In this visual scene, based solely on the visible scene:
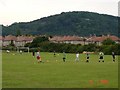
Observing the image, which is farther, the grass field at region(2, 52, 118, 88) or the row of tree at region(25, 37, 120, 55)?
the row of tree at region(25, 37, 120, 55)

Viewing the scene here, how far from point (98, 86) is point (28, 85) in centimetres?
398

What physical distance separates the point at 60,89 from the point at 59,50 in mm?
109986

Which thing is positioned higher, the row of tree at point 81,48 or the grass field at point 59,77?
the row of tree at point 81,48

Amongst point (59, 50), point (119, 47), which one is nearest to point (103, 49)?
point (119, 47)

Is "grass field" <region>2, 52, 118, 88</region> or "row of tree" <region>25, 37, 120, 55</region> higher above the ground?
"row of tree" <region>25, 37, 120, 55</region>

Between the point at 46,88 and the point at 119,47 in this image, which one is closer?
the point at 46,88

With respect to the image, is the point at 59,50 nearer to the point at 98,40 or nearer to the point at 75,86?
the point at 98,40

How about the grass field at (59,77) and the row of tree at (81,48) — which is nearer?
the grass field at (59,77)

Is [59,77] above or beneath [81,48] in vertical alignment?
beneath

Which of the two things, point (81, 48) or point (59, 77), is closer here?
point (59, 77)

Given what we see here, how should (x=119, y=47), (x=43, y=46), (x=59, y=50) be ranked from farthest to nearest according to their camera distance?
(x=43, y=46) < (x=59, y=50) < (x=119, y=47)

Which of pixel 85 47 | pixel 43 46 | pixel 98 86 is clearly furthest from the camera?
pixel 43 46

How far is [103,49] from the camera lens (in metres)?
111

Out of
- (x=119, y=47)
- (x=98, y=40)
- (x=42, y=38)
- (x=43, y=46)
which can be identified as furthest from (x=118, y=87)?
(x=98, y=40)
